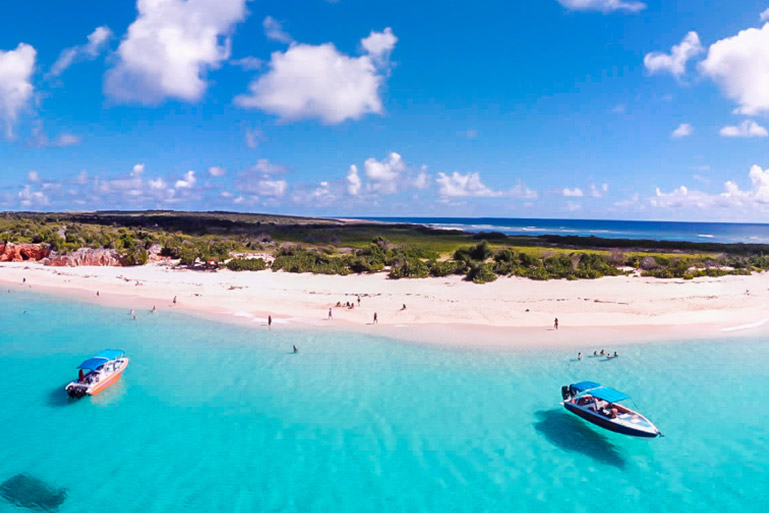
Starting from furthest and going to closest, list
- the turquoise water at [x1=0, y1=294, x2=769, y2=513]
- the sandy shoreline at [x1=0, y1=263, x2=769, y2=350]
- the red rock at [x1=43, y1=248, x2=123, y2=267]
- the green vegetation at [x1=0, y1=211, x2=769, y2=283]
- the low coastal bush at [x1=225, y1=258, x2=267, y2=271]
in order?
the red rock at [x1=43, y1=248, x2=123, y2=267] → the low coastal bush at [x1=225, y1=258, x2=267, y2=271] → the green vegetation at [x1=0, y1=211, x2=769, y2=283] → the sandy shoreline at [x1=0, y1=263, x2=769, y2=350] → the turquoise water at [x1=0, y1=294, x2=769, y2=513]

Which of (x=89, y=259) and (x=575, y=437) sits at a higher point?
(x=89, y=259)

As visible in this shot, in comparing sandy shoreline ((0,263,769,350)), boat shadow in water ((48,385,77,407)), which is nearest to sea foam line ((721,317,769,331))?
sandy shoreline ((0,263,769,350))

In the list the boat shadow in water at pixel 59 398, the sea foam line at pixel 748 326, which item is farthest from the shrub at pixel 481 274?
the boat shadow in water at pixel 59 398

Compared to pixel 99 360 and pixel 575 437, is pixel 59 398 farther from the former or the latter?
pixel 575 437

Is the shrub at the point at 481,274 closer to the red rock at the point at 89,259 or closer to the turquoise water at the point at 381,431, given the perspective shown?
the turquoise water at the point at 381,431

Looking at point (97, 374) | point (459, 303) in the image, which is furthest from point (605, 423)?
point (97, 374)

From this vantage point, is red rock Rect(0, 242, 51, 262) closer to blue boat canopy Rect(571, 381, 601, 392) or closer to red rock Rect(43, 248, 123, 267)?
red rock Rect(43, 248, 123, 267)
